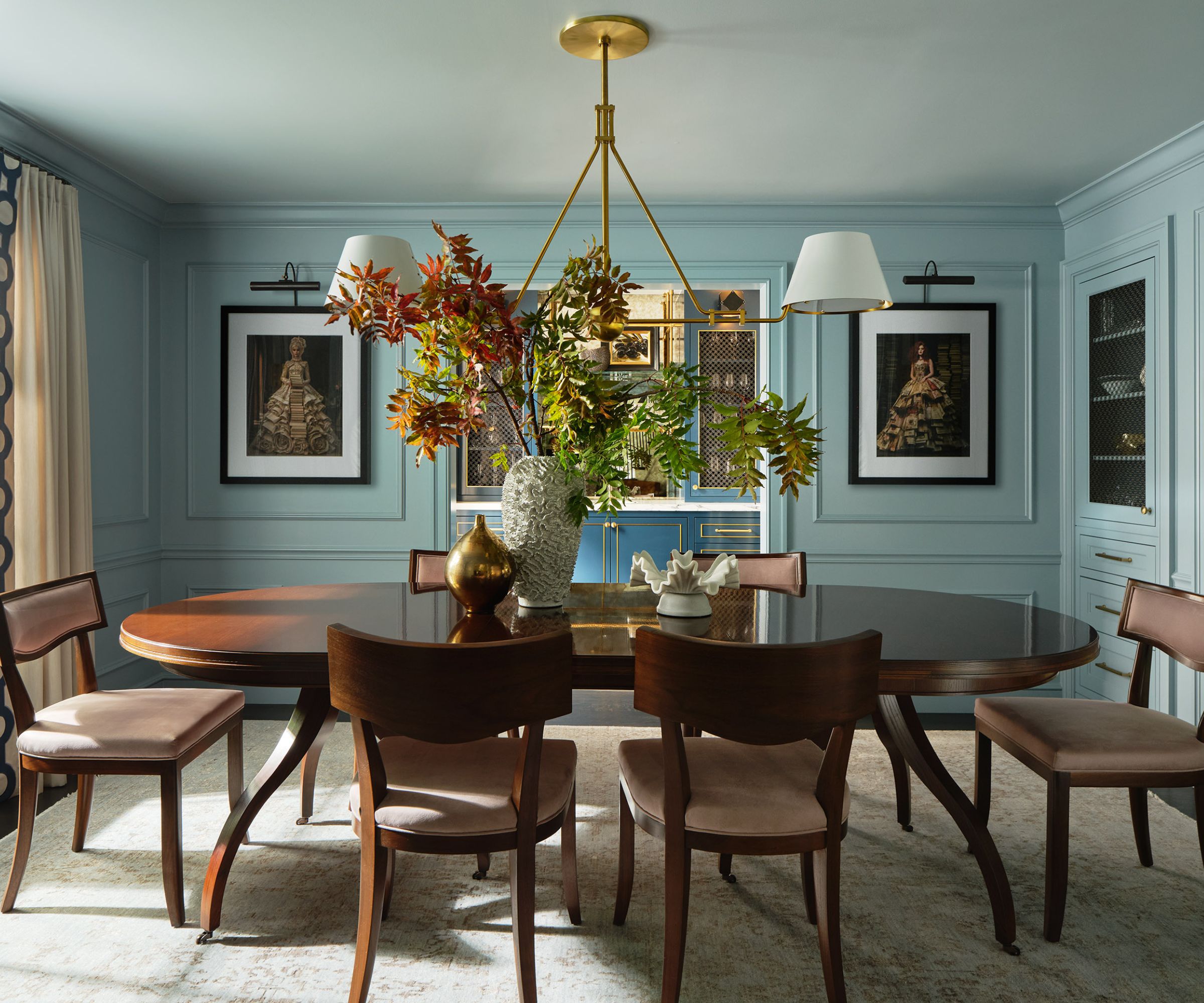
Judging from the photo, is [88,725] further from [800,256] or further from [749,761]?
[800,256]

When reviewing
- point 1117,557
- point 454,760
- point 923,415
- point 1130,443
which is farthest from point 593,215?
point 454,760

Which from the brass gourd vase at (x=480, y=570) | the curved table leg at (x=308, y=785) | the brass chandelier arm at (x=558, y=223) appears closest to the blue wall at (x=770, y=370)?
the brass chandelier arm at (x=558, y=223)

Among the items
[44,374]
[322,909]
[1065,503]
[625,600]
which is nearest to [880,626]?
[625,600]

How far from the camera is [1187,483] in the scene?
335 centimetres

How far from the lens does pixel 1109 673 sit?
12.6 ft

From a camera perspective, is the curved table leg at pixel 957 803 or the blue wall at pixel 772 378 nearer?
the curved table leg at pixel 957 803

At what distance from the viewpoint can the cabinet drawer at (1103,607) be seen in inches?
147

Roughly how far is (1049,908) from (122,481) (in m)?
4.04

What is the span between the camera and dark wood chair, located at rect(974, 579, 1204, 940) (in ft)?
6.58

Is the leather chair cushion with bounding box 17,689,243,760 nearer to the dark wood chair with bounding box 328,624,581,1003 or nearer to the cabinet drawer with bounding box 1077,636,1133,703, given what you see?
the dark wood chair with bounding box 328,624,581,1003

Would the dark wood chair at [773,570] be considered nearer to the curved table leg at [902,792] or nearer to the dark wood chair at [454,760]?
the curved table leg at [902,792]

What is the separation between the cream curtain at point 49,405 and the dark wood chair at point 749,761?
252 cm

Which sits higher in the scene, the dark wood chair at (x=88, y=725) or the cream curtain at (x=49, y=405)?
the cream curtain at (x=49, y=405)

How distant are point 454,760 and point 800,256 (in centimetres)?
165
